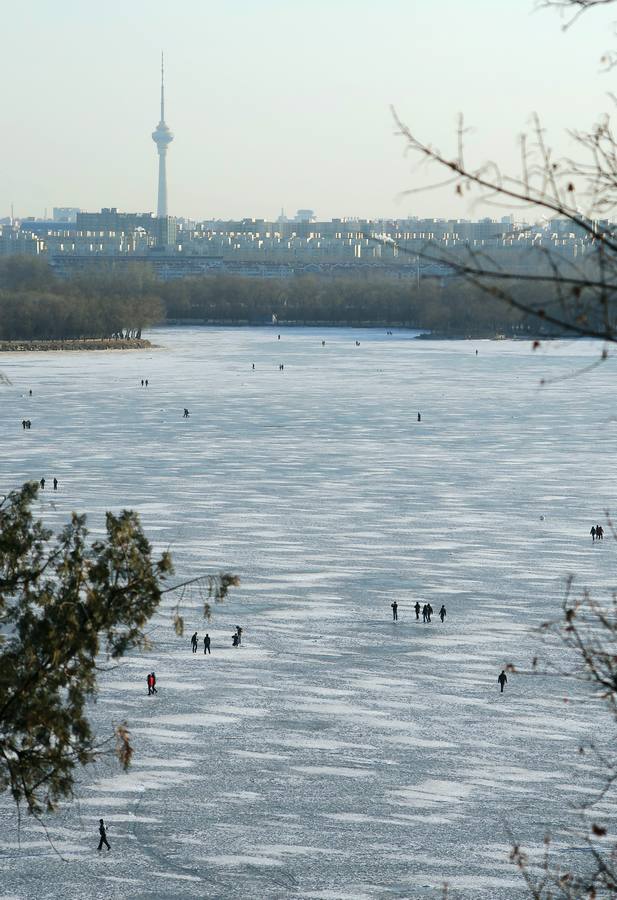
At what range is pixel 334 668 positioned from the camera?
1980 centimetres

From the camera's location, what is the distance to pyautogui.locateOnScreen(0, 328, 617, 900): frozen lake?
13.8m

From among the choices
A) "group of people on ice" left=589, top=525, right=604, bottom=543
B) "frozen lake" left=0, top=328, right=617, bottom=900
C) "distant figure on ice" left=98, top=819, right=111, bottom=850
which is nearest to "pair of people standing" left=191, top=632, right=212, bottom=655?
"frozen lake" left=0, top=328, right=617, bottom=900

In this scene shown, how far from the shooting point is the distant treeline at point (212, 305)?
4518 inches

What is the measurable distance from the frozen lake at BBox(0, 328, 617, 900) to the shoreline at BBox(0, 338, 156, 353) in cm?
5384

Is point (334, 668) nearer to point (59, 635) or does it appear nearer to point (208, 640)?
point (208, 640)

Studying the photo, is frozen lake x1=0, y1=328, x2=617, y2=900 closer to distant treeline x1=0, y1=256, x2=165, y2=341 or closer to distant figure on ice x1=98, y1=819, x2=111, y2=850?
distant figure on ice x1=98, y1=819, x2=111, y2=850

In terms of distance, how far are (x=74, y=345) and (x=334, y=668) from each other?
90433 mm

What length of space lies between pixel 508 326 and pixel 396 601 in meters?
111

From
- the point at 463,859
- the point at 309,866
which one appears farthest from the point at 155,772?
the point at 463,859

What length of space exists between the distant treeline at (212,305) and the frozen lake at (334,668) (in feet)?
213

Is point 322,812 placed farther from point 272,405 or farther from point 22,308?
point 22,308

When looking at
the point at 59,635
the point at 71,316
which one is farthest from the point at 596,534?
the point at 71,316

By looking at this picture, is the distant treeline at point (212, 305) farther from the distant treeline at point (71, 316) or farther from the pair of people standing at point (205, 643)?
the pair of people standing at point (205, 643)

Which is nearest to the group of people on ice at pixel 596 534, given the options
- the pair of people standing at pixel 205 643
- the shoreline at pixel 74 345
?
the pair of people standing at pixel 205 643
